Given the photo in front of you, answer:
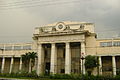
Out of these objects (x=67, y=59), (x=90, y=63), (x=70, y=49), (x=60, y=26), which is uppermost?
(x=60, y=26)

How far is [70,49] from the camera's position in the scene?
4653 centimetres

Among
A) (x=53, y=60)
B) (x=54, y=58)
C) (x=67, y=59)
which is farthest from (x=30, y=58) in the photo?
(x=67, y=59)

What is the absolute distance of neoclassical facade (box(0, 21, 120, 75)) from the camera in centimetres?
4350

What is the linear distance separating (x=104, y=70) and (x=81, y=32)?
39.6 ft

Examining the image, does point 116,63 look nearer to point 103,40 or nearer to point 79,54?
point 103,40

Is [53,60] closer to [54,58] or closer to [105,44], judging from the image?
[54,58]

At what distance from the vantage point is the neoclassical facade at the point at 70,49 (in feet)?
143

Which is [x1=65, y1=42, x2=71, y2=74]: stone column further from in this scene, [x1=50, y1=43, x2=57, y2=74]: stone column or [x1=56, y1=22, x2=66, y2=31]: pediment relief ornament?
[x1=56, y1=22, x2=66, y2=31]: pediment relief ornament

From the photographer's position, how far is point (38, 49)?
48.4 m

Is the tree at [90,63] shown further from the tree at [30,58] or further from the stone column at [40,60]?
the tree at [30,58]

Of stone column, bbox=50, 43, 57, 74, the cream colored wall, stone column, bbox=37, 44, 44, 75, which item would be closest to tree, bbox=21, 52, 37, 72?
stone column, bbox=37, 44, 44, 75

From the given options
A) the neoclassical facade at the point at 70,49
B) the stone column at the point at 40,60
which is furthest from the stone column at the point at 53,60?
the stone column at the point at 40,60

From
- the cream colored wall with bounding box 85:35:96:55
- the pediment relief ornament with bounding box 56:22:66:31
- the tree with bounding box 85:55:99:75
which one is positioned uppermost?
the pediment relief ornament with bounding box 56:22:66:31

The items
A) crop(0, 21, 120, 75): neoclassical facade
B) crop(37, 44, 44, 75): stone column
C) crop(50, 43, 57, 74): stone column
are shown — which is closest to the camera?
crop(0, 21, 120, 75): neoclassical facade
